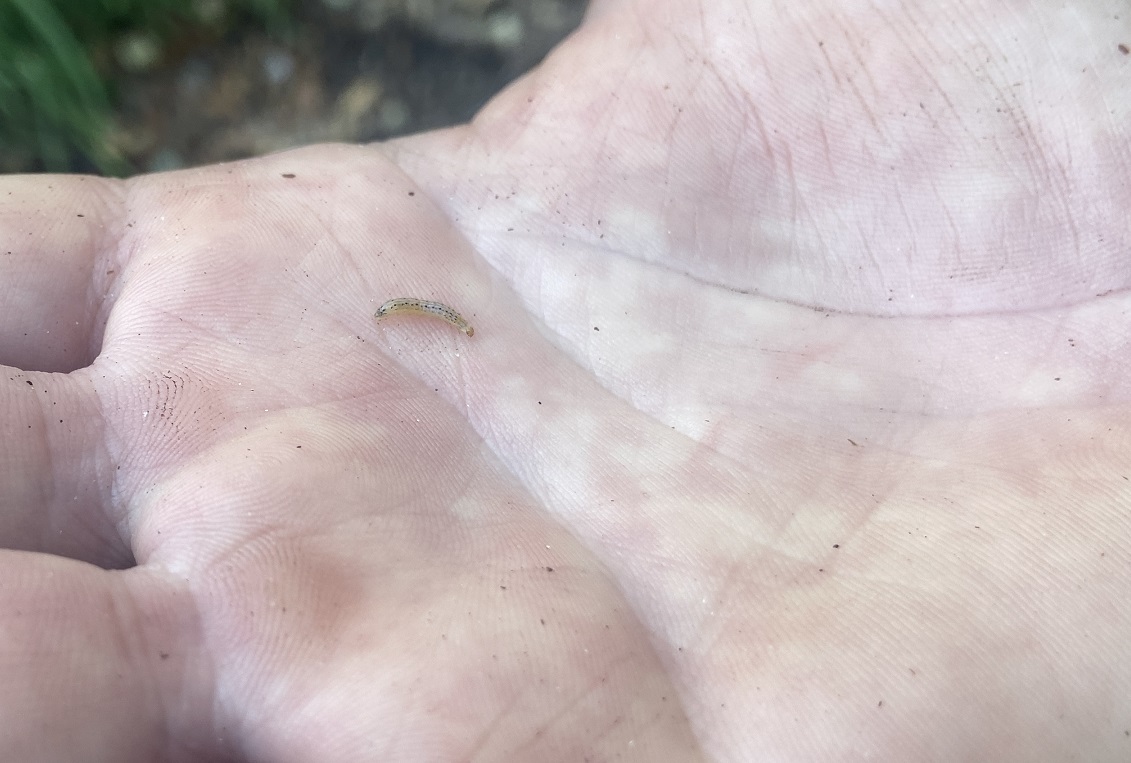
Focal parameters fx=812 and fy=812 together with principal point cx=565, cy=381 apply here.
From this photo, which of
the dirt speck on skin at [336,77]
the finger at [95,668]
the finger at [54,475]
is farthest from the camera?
the dirt speck on skin at [336,77]

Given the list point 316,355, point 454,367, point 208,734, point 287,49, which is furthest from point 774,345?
point 287,49

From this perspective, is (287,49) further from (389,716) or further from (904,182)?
(389,716)

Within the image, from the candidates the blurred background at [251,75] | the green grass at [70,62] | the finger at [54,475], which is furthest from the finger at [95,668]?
the blurred background at [251,75]

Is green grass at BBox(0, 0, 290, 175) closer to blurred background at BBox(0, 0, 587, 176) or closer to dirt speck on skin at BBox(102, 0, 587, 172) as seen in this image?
blurred background at BBox(0, 0, 587, 176)

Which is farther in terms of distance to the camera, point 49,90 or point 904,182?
point 49,90

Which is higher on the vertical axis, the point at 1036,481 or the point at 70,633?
the point at 70,633

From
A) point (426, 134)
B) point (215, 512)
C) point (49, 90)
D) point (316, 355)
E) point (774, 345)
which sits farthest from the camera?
point (49, 90)

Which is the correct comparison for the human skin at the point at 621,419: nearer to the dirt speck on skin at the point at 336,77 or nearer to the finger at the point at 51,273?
the finger at the point at 51,273

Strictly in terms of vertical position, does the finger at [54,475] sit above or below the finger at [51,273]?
below

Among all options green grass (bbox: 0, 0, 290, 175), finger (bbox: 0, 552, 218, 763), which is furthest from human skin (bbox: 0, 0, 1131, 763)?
green grass (bbox: 0, 0, 290, 175)
